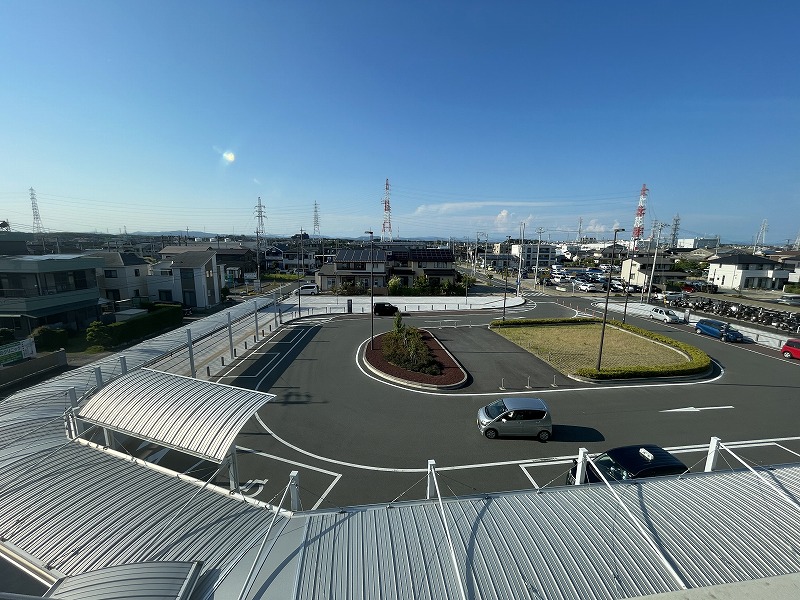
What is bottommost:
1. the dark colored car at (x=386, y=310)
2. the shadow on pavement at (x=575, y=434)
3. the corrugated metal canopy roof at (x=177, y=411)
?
the shadow on pavement at (x=575, y=434)

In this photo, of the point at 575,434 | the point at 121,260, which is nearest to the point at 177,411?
the point at 575,434

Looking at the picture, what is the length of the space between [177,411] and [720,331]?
1421 inches

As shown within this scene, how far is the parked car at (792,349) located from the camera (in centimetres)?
2227

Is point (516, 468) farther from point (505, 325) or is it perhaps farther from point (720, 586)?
point (505, 325)

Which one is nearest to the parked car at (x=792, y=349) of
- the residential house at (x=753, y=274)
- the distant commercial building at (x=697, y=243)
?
the residential house at (x=753, y=274)

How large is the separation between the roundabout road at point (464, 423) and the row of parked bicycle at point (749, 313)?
11107 millimetres

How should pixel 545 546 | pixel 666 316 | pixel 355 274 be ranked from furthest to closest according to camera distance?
pixel 355 274 → pixel 666 316 → pixel 545 546

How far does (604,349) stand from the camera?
24141mm

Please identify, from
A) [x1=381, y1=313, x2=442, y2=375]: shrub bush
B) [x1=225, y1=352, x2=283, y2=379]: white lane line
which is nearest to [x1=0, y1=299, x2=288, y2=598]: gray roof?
[x1=225, y1=352, x2=283, y2=379]: white lane line

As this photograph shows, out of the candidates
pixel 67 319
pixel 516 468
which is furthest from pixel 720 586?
pixel 67 319

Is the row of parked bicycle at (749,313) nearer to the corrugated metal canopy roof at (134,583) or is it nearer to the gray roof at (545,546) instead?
the gray roof at (545,546)

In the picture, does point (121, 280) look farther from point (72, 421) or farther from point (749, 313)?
point (749, 313)

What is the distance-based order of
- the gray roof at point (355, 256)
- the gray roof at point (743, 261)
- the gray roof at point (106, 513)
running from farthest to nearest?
1. the gray roof at point (743, 261)
2. the gray roof at point (355, 256)
3. the gray roof at point (106, 513)

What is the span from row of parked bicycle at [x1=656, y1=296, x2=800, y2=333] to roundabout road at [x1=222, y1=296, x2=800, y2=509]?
11.1 meters
